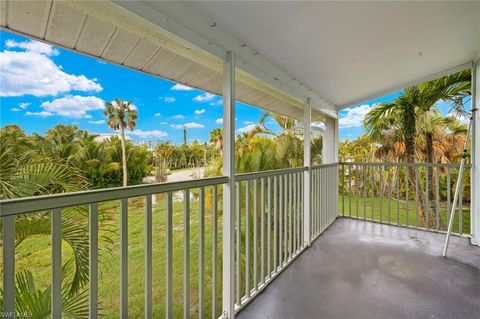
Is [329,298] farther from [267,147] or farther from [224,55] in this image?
[267,147]

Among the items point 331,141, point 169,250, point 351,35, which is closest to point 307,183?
point 331,141

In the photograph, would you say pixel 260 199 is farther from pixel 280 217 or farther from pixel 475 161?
pixel 475 161

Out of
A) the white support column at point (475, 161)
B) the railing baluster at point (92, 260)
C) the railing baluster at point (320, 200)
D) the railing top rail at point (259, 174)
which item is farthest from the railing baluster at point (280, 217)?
the white support column at point (475, 161)

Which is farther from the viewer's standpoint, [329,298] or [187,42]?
[329,298]

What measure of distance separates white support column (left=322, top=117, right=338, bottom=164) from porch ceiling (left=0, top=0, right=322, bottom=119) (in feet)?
9.48

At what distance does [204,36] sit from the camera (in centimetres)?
149

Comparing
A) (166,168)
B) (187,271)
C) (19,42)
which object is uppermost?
(19,42)

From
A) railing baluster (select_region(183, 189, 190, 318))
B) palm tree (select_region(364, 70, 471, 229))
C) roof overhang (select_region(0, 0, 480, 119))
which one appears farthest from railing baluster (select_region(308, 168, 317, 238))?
palm tree (select_region(364, 70, 471, 229))

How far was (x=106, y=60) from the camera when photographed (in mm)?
1565

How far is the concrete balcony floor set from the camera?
182 cm

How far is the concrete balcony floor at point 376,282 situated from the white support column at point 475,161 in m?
0.26

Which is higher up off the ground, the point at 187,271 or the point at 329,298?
the point at 187,271

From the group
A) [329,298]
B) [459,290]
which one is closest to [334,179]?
[459,290]

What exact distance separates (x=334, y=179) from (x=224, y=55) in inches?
129
